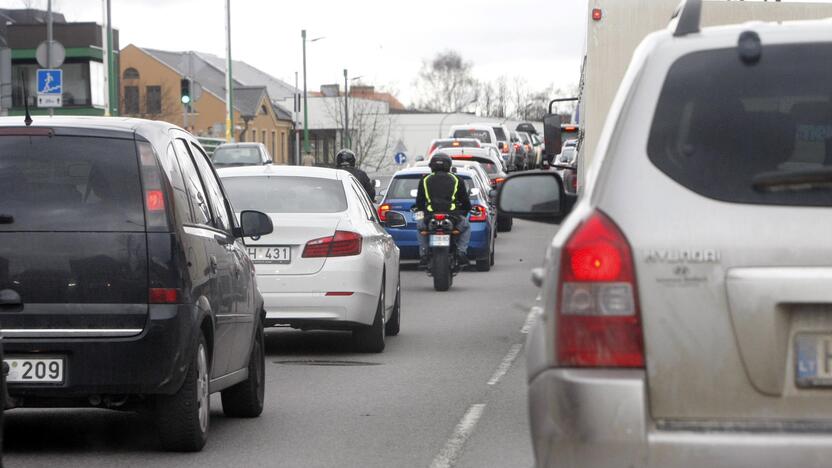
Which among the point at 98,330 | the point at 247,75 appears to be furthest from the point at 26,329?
the point at 247,75

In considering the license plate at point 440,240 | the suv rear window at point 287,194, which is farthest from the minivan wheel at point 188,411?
the license plate at point 440,240

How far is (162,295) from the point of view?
768 cm

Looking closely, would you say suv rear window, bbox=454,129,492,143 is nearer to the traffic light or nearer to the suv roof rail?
the traffic light

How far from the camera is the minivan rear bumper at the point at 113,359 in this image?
A: 763cm

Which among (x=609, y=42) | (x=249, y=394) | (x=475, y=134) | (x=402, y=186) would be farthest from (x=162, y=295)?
(x=475, y=134)

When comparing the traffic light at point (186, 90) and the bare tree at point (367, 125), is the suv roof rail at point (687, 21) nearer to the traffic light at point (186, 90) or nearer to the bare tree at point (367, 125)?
the traffic light at point (186, 90)

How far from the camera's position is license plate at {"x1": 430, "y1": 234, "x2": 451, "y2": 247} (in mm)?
20906

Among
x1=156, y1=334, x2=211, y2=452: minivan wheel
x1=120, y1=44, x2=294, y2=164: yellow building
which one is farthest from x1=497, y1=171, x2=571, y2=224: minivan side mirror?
x1=120, y1=44, x2=294, y2=164: yellow building

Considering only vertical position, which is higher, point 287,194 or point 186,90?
point 186,90

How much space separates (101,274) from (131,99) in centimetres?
10317

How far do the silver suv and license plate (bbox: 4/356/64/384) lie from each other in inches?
149

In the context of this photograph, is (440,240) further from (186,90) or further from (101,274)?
(186,90)

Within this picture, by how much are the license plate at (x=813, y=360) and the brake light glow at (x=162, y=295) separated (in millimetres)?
4086

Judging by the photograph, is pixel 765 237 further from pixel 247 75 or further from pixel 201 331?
pixel 247 75
